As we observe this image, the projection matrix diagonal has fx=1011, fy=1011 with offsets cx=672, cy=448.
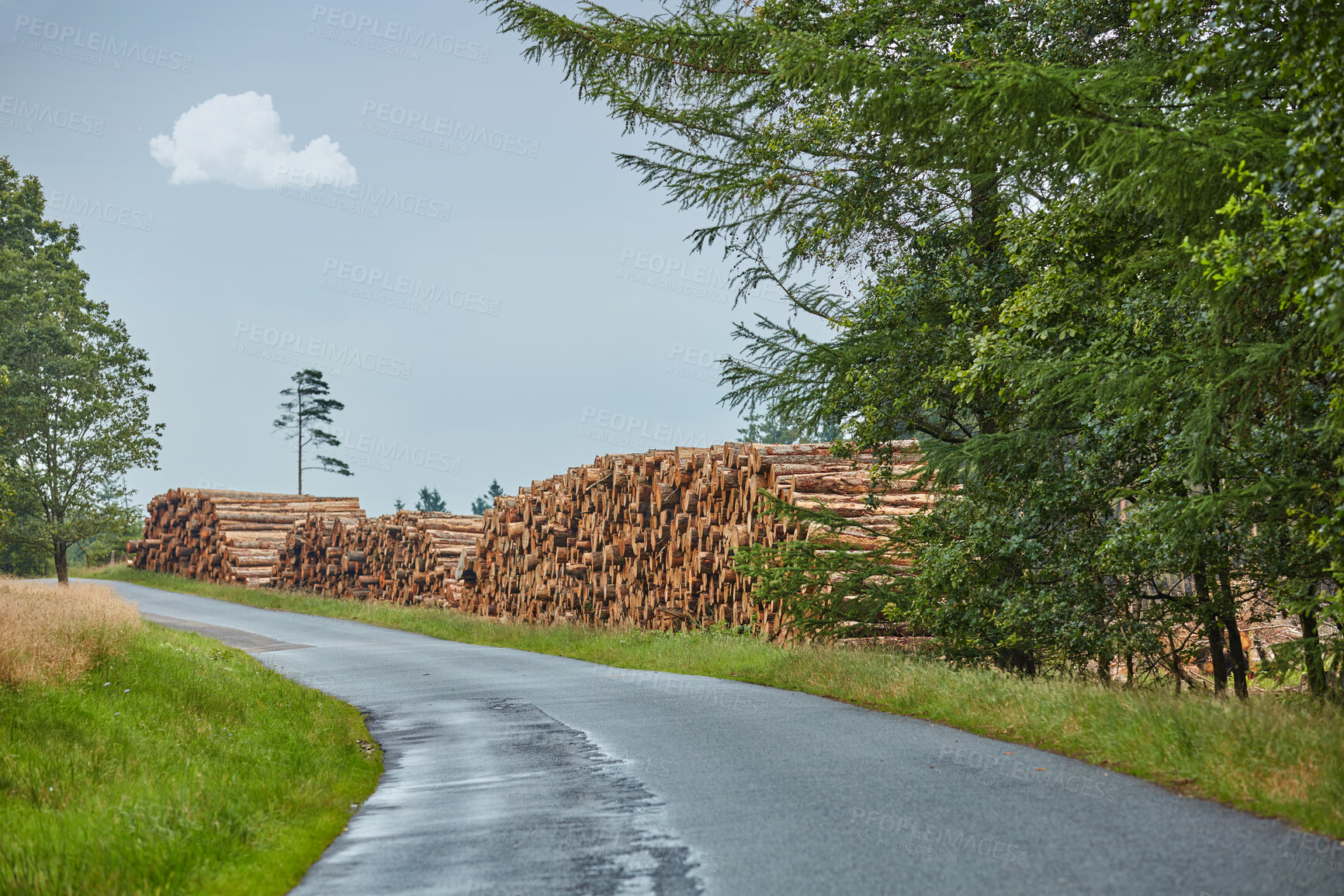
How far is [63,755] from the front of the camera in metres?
7.34

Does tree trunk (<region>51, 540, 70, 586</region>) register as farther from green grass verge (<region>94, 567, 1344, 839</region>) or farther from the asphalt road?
the asphalt road

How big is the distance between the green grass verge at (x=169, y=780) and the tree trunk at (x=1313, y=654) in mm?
6746

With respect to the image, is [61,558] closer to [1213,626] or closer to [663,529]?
[663,529]

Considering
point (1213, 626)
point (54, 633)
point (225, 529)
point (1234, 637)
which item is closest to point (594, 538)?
point (54, 633)

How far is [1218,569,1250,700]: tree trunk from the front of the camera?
8.77 meters

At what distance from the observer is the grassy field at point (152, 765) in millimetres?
5211

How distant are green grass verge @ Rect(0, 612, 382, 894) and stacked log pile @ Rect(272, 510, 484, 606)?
15788 mm

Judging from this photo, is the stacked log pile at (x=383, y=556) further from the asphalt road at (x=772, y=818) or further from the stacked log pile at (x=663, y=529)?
the asphalt road at (x=772, y=818)

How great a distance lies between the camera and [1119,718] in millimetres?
7133

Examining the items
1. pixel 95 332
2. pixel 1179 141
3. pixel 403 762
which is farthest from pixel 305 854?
pixel 95 332

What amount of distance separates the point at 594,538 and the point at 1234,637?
43.6 ft

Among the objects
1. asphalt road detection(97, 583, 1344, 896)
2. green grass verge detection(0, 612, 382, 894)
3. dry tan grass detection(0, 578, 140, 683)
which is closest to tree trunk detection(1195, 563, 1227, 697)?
asphalt road detection(97, 583, 1344, 896)

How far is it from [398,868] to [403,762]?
333cm

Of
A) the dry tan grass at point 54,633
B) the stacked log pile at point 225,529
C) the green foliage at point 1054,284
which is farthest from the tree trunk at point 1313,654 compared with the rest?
the stacked log pile at point 225,529
